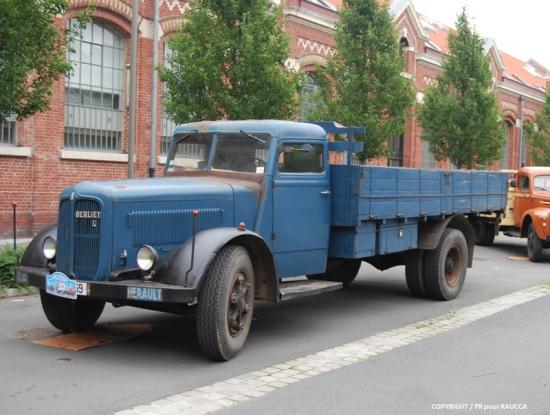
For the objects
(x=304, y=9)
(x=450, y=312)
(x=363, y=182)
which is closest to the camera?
(x=363, y=182)

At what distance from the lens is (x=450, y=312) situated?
9.14 metres

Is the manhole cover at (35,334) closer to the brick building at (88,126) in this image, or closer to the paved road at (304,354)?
the paved road at (304,354)

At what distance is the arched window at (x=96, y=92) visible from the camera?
1745 cm

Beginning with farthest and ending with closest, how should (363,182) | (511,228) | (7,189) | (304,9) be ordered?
(304,9) < (511,228) < (7,189) < (363,182)

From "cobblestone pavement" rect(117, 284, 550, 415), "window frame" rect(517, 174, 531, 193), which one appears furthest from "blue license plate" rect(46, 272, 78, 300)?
"window frame" rect(517, 174, 531, 193)

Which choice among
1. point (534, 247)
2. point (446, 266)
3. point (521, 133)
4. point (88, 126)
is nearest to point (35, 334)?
point (446, 266)

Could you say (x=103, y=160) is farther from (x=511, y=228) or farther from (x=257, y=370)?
(x=257, y=370)

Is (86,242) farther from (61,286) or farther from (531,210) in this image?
(531,210)

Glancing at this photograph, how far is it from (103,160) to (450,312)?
438 inches

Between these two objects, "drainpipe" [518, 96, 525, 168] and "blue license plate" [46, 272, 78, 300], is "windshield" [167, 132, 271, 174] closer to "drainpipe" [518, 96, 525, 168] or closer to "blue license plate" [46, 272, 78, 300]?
"blue license plate" [46, 272, 78, 300]

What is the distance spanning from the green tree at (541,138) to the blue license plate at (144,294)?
30332 mm

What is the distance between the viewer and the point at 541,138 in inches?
1307

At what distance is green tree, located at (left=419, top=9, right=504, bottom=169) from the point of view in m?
24.4

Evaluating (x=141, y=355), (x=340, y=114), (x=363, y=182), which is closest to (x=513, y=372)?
(x=363, y=182)
